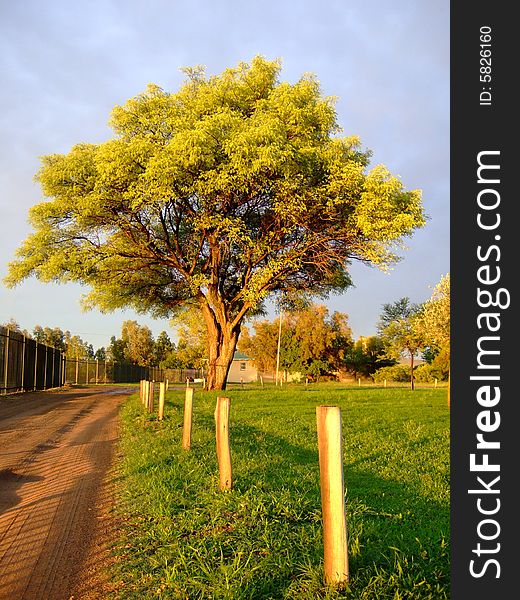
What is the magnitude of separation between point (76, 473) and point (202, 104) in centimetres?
1988

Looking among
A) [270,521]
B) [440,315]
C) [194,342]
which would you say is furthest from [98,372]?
[270,521]

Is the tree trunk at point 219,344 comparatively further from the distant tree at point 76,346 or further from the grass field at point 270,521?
the distant tree at point 76,346

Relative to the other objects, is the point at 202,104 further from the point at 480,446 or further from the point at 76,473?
the point at 480,446

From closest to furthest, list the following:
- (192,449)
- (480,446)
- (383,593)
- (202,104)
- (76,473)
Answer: (480,446) → (383,593) → (76,473) → (192,449) → (202,104)

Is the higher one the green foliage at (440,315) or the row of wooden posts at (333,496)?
the green foliage at (440,315)

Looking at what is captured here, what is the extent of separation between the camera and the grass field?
4055mm

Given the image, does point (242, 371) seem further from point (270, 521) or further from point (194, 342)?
point (270, 521)

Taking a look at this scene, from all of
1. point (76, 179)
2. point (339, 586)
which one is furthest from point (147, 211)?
point (339, 586)

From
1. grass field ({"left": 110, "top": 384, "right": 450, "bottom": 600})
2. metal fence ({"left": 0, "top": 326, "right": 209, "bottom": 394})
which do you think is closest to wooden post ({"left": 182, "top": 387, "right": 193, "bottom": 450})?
grass field ({"left": 110, "top": 384, "right": 450, "bottom": 600})

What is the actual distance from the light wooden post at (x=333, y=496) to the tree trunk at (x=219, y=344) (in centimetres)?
2446

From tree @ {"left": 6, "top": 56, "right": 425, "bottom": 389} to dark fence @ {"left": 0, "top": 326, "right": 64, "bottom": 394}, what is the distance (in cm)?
328

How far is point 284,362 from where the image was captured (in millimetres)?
72375

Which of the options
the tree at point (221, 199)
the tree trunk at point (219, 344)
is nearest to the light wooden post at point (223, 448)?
the tree at point (221, 199)

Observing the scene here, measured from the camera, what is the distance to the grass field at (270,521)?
4.05 meters
